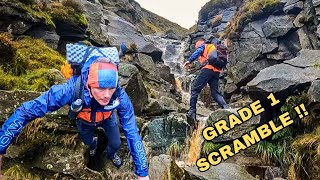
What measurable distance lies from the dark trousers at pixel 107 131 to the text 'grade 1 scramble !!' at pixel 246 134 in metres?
3.23

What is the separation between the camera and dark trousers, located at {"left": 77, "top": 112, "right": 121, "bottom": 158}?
5473 mm

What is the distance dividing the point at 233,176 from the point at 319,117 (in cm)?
310

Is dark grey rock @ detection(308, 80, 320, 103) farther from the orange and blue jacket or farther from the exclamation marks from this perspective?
the orange and blue jacket

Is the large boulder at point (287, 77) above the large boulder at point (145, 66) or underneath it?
above

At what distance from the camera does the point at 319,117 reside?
7.80 m

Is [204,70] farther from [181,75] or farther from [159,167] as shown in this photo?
[181,75]

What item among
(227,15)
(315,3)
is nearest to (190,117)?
(315,3)

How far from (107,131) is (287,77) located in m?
5.54

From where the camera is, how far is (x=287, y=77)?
8.58 metres

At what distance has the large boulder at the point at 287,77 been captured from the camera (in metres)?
8.33

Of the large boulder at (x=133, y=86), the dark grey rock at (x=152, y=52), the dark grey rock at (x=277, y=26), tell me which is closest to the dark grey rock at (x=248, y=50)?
the dark grey rock at (x=277, y=26)

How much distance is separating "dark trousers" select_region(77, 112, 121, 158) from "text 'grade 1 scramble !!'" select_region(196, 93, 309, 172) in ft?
10.6

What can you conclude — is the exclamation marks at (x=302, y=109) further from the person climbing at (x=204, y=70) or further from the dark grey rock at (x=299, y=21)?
the dark grey rock at (x=299, y=21)

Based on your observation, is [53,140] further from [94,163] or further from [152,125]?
[152,125]
